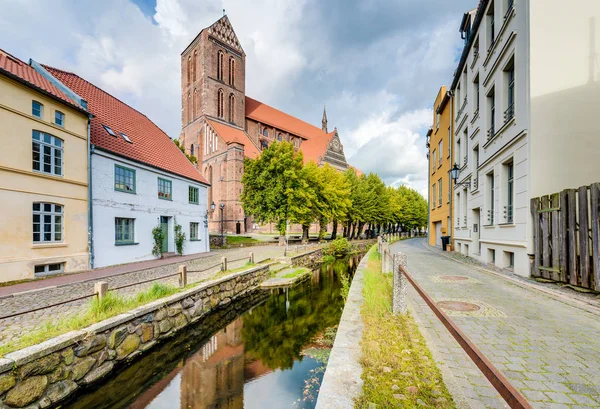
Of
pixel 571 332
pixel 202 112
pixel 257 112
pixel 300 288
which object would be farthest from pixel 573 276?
pixel 257 112

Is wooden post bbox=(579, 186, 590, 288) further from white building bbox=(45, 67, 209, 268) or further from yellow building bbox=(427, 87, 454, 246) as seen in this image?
white building bbox=(45, 67, 209, 268)

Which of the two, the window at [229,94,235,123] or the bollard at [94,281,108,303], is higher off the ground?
the window at [229,94,235,123]

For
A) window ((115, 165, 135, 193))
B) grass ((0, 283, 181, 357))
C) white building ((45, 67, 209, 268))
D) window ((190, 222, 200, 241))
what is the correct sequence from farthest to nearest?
window ((190, 222, 200, 241))
window ((115, 165, 135, 193))
white building ((45, 67, 209, 268))
grass ((0, 283, 181, 357))

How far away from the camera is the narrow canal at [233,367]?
4.88m

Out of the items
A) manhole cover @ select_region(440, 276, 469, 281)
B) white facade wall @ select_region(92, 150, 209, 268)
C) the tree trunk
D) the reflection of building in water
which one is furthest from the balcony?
the tree trunk

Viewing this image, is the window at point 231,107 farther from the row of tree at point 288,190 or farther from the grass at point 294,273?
the grass at point 294,273

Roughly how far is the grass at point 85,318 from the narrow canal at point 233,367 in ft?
3.69

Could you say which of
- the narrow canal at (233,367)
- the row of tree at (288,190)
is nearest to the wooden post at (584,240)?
the narrow canal at (233,367)

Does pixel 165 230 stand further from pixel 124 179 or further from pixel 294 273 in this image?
pixel 294 273

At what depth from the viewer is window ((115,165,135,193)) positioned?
13.7m

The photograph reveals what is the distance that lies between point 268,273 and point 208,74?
40.2 meters

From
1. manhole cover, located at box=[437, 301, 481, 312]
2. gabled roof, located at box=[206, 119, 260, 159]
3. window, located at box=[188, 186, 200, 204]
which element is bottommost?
manhole cover, located at box=[437, 301, 481, 312]

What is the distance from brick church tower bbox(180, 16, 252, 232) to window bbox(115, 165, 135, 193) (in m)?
26.1

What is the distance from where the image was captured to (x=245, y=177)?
1036 inches
